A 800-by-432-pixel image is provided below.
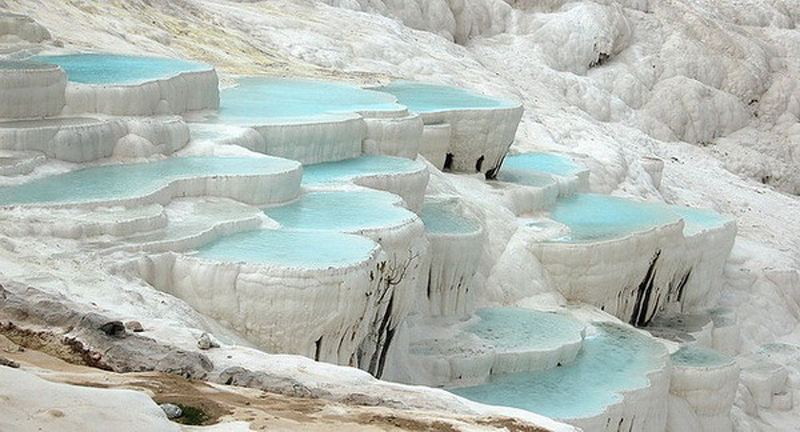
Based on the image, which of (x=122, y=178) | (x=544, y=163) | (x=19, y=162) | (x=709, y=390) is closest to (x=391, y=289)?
(x=122, y=178)

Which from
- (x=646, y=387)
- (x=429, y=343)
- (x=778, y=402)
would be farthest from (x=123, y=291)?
(x=778, y=402)

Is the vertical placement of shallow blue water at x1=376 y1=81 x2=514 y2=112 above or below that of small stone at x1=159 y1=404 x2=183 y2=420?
below

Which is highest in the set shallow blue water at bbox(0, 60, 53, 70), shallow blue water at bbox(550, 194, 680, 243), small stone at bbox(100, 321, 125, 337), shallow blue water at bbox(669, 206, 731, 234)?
shallow blue water at bbox(0, 60, 53, 70)

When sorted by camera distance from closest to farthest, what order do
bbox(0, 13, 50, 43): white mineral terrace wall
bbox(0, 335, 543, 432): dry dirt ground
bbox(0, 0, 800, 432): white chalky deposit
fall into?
bbox(0, 335, 543, 432): dry dirt ground < bbox(0, 0, 800, 432): white chalky deposit < bbox(0, 13, 50, 43): white mineral terrace wall

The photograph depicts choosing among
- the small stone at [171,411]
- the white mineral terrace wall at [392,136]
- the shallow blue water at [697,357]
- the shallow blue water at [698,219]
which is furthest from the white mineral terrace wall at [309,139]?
the small stone at [171,411]

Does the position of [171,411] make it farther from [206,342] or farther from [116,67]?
[116,67]

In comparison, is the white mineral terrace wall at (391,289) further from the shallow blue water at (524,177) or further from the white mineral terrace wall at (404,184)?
the shallow blue water at (524,177)

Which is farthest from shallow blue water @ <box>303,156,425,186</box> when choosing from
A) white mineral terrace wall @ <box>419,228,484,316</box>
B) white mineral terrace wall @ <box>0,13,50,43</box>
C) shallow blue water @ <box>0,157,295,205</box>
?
white mineral terrace wall @ <box>0,13,50,43</box>

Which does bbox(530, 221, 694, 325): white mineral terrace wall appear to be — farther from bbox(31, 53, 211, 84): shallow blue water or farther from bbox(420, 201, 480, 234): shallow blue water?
bbox(31, 53, 211, 84): shallow blue water
